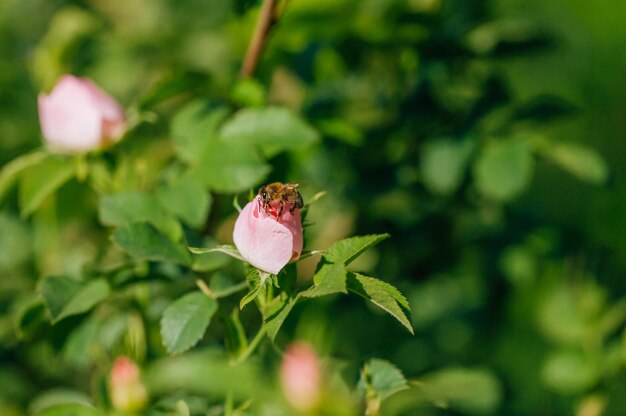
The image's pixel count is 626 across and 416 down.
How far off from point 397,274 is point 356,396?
489 millimetres

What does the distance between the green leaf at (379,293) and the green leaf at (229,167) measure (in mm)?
205

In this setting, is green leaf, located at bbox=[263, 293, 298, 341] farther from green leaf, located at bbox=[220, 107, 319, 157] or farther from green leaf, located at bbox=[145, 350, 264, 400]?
green leaf, located at bbox=[220, 107, 319, 157]

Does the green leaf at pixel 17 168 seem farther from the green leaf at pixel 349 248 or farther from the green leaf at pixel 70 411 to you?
the green leaf at pixel 349 248

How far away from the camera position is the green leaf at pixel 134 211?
82 cm

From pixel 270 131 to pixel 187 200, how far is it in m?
0.13

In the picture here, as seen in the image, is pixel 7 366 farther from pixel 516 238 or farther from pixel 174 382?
pixel 516 238

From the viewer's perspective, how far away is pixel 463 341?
1322 millimetres

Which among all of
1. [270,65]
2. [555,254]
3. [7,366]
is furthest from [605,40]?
[7,366]

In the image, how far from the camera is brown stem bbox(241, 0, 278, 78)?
903mm

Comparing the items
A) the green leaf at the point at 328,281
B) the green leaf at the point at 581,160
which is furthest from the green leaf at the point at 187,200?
the green leaf at the point at 581,160

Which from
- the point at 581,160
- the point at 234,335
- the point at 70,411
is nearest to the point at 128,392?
the point at 70,411

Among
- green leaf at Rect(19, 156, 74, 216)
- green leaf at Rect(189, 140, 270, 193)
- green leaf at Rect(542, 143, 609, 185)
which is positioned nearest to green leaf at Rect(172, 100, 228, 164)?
green leaf at Rect(189, 140, 270, 193)

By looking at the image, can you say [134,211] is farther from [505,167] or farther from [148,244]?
[505,167]

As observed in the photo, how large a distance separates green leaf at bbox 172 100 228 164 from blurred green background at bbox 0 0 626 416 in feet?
0.09
